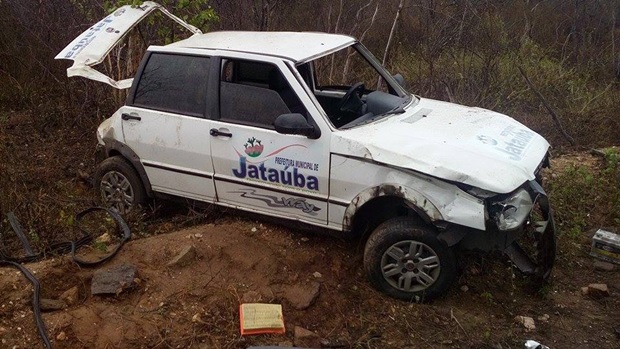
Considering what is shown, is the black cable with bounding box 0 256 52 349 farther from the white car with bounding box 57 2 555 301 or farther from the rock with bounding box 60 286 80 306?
the white car with bounding box 57 2 555 301

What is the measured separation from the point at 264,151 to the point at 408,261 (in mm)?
1358

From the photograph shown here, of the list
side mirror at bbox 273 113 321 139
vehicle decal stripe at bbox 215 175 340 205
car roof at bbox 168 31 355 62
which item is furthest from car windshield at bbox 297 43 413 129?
vehicle decal stripe at bbox 215 175 340 205

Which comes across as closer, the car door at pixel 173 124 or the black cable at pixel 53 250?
the black cable at pixel 53 250

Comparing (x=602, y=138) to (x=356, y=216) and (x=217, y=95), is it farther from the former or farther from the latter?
(x=217, y=95)

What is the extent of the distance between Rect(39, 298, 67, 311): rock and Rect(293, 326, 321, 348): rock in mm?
1616

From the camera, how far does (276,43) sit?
4.86 metres

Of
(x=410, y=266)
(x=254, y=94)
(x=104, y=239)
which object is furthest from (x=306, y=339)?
(x=104, y=239)

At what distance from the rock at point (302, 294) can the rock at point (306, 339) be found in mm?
279

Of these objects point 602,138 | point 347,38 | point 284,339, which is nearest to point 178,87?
point 347,38

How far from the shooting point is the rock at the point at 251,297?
13.4 ft

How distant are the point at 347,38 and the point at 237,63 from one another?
106 centimetres

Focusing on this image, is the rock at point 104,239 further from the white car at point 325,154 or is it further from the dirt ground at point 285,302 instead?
the white car at point 325,154

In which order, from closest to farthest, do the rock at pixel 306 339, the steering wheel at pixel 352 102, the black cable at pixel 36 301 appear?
1. the black cable at pixel 36 301
2. the rock at pixel 306 339
3. the steering wheel at pixel 352 102

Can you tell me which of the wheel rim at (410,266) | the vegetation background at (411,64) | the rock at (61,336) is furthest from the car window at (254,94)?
the vegetation background at (411,64)
